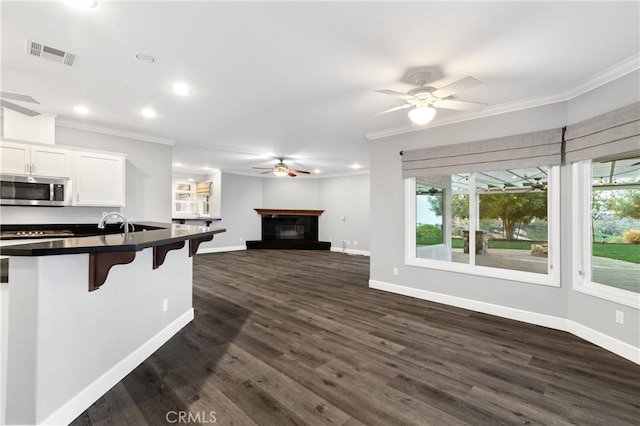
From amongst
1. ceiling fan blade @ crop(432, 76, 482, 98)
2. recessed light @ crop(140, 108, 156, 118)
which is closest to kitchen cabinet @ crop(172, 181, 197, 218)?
recessed light @ crop(140, 108, 156, 118)

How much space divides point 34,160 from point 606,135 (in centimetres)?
670

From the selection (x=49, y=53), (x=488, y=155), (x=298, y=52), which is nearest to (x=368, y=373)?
(x=298, y=52)

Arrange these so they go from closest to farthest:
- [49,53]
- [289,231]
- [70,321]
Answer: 1. [70,321]
2. [49,53]
3. [289,231]

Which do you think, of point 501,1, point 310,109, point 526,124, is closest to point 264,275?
point 310,109

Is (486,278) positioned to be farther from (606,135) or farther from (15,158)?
(15,158)

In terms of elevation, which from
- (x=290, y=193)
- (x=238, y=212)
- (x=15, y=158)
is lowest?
(x=238, y=212)

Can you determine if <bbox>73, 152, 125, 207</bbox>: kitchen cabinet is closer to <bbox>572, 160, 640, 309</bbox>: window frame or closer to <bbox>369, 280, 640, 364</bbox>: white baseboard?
<bbox>369, 280, 640, 364</bbox>: white baseboard

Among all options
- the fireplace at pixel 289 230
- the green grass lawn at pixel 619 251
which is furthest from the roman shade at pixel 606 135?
the fireplace at pixel 289 230

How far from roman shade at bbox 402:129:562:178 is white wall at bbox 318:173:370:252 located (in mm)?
4554

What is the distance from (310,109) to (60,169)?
11.9 feet

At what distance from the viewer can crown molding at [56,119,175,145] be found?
14.2 ft

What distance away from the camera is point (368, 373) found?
2.35 m

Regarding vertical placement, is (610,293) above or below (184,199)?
below

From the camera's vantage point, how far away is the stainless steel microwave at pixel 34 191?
3.77 meters
